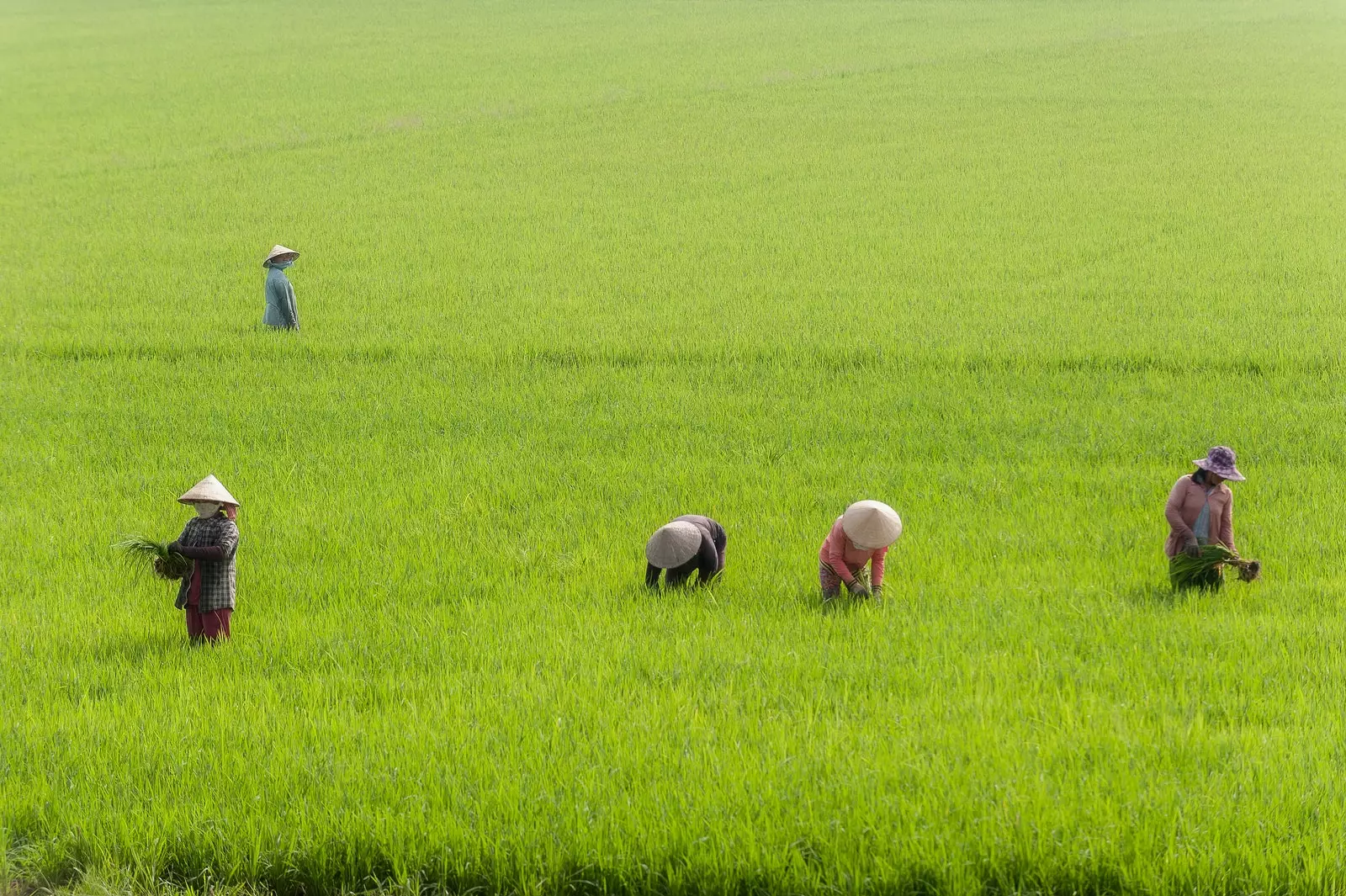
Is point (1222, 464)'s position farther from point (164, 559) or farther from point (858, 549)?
point (164, 559)

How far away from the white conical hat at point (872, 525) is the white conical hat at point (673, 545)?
0.75 meters

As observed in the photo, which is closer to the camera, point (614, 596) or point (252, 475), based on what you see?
point (614, 596)

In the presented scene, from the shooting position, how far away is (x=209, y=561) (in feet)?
18.6

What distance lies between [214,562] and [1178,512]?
170 inches

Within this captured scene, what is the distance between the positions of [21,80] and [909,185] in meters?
25.8

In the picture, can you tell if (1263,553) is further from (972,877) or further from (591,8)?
(591,8)

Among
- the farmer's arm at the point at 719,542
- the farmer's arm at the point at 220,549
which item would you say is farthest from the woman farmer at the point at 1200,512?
the farmer's arm at the point at 220,549

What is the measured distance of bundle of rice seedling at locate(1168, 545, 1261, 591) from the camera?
5852 mm

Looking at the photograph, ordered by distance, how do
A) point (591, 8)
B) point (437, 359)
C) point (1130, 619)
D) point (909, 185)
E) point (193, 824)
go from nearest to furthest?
point (193, 824)
point (1130, 619)
point (437, 359)
point (909, 185)
point (591, 8)

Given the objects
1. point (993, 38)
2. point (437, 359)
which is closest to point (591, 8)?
point (993, 38)

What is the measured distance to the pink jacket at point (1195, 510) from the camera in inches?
235

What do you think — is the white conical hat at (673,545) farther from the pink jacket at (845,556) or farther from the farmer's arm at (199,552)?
the farmer's arm at (199,552)

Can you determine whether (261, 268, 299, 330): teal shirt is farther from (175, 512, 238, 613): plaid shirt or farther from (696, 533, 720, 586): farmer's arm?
(696, 533, 720, 586): farmer's arm

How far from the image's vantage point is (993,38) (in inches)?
1464
